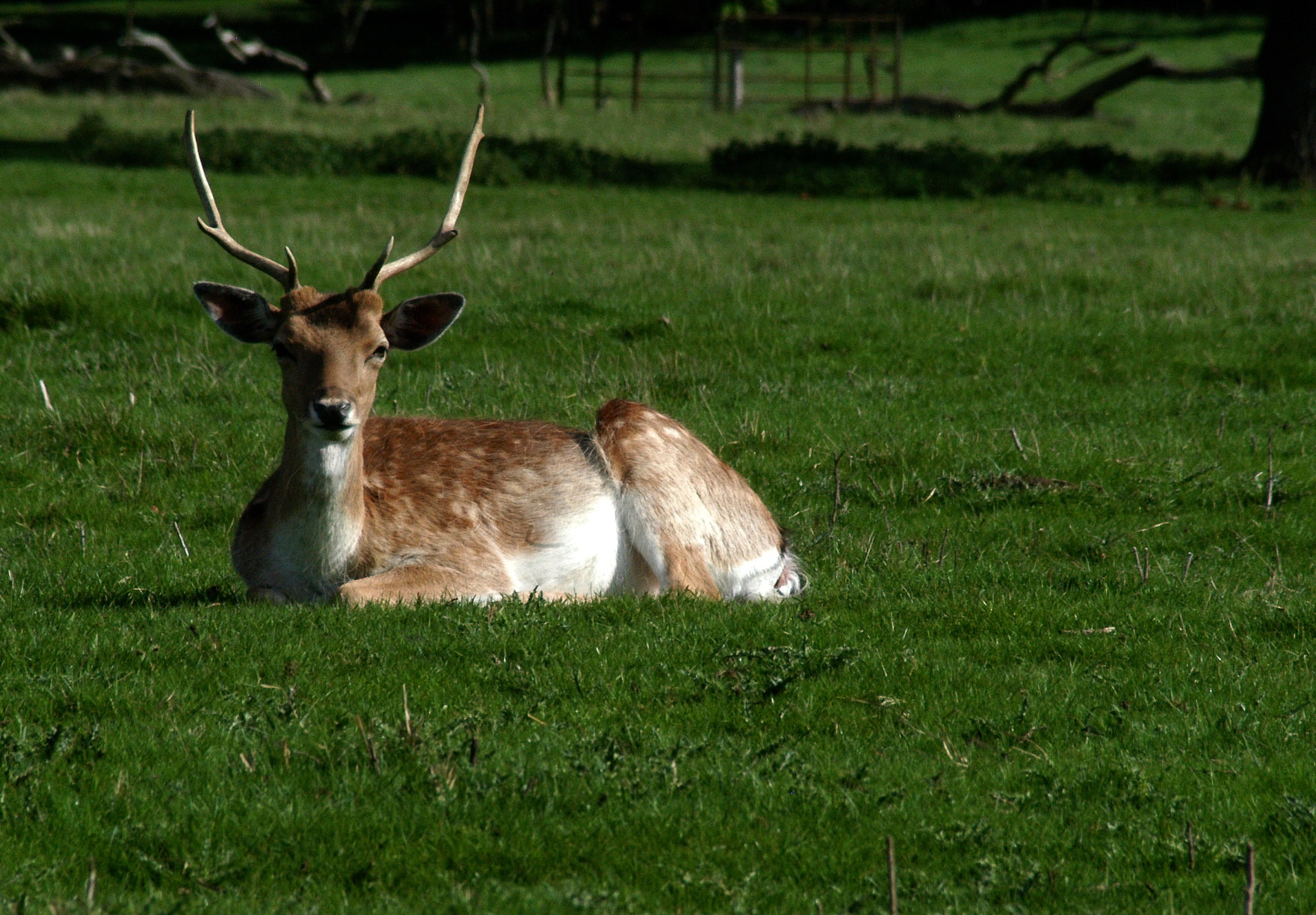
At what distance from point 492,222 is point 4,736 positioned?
43.3 feet

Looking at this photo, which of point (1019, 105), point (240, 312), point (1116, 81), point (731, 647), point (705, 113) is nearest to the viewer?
point (731, 647)

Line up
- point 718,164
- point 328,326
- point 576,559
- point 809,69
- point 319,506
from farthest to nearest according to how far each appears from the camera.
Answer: point 809,69
point 718,164
point 576,559
point 319,506
point 328,326

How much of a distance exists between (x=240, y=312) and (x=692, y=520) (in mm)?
2204

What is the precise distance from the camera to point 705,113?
34750mm

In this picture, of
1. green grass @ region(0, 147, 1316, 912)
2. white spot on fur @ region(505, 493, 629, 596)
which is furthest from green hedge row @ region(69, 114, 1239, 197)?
white spot on fur @ region(505, 493, 629, 596)

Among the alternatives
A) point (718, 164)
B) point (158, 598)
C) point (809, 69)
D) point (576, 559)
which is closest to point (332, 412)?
point (158, 598)

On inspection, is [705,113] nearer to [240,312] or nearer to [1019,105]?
[1019,105]

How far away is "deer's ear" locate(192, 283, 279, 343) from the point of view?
608 cm

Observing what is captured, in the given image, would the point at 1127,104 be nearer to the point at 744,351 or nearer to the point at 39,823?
the point at 744,351

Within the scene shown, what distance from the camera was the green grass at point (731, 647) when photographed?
3932mm

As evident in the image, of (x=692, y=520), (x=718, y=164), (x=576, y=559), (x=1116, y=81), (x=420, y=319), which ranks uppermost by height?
(x=420, y=319)

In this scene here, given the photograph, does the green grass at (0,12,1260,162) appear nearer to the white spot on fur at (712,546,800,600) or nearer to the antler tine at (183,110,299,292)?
the white spot on fur at (712,546,800,600)

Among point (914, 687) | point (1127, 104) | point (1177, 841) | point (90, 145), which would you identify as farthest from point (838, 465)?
point (1127, 104)

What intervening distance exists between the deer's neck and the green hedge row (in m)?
15.1
